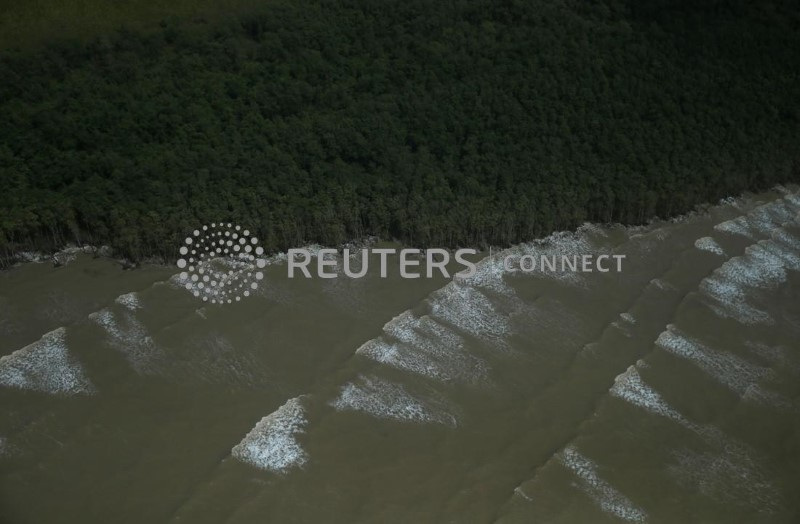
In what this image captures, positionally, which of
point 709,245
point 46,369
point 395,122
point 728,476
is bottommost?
point 728,476

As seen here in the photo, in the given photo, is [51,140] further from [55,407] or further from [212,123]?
[55,407]

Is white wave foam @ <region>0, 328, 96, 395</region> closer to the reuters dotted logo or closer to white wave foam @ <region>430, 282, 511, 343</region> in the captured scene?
the reuters dotted logo

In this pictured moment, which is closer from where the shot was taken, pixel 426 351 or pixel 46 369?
pixel 46 369

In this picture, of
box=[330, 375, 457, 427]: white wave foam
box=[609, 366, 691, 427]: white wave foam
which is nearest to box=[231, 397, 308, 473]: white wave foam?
box=[330, 375, 457, 427]: white wave foam

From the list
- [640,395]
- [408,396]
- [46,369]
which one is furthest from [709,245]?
[46,369]

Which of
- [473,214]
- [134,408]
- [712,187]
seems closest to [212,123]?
[473,214]

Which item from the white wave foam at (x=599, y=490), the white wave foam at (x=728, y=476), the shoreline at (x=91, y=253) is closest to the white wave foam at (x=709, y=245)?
the shoreline at (x=91, y=253)

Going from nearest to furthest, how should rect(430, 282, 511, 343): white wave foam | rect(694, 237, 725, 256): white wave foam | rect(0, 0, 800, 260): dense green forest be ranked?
rect(430, 282, 511, 343): white wave foam, rect(0, 0, 800, 260): dense green forest, rect(694, 237, 725, 256): white wave foam

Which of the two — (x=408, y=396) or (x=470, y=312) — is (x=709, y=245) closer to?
(x=470, y=312)
